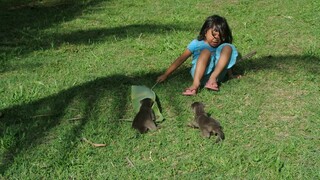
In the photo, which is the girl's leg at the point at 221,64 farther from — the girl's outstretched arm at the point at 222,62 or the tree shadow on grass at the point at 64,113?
the tree shadow on grass at the point at 64,113

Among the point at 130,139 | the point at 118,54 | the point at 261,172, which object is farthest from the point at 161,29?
the point at 261,172

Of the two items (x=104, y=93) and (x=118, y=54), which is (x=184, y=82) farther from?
(x=118, y=54)

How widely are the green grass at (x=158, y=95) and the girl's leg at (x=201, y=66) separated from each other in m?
0.15

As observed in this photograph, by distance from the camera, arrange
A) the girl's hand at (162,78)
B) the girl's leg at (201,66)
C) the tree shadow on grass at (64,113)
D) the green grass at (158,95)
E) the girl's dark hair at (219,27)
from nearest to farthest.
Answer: the green grass at (158,95), the tree shadow on grass at (64,113), the girl's leg at (201,66), the girl's dark hair at (219,27), the girl's hand at (162,78)

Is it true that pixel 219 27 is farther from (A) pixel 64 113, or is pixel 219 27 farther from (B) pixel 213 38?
(A) pixel 64 113

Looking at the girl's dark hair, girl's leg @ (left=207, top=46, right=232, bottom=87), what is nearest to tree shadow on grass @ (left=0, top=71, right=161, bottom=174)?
girl's leg @ (left=207, top=46, right=232, bottom=87)

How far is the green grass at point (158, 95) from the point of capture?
10.8 ft

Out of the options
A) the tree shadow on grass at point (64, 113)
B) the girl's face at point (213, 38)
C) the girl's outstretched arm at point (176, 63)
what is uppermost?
the girl's face at point (213, 38)

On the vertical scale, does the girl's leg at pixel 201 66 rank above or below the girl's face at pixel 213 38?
below

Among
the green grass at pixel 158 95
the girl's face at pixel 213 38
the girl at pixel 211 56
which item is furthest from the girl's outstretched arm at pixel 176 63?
the girl's face at pixel 213 38

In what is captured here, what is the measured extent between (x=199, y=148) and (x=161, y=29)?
11.9 feet

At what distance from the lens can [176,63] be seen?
4.68 m

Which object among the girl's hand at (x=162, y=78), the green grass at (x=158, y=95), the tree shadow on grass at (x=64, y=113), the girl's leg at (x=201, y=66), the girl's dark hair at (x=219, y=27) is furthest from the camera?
the girl's hand at (x=162, y=78)

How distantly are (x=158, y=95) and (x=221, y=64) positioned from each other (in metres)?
0.70
